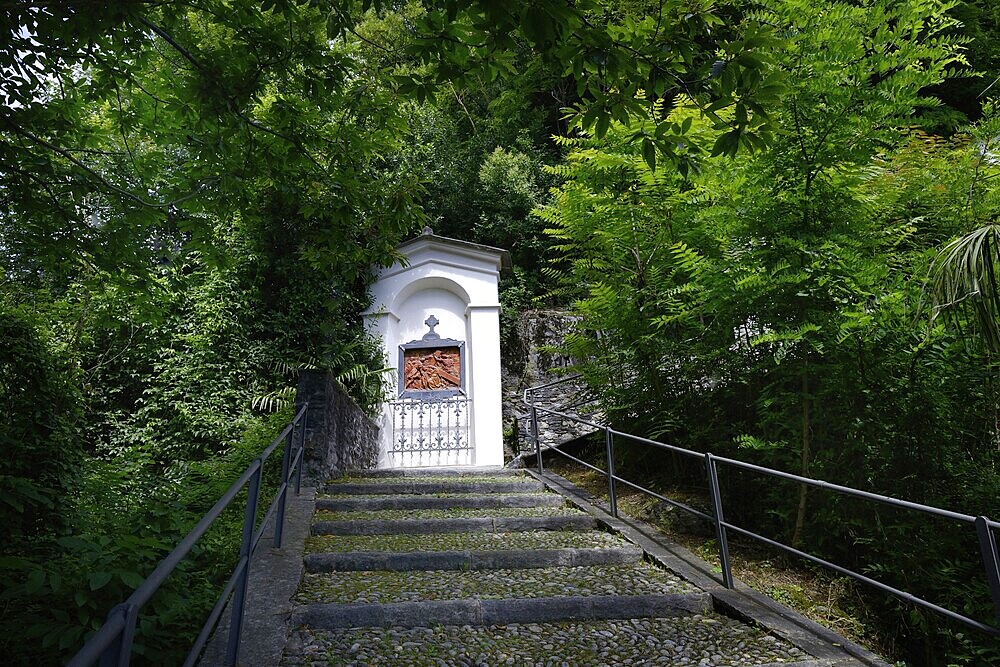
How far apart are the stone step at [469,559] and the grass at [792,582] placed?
68cm

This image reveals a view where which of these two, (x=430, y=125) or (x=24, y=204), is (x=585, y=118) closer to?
(x=24, y=204)

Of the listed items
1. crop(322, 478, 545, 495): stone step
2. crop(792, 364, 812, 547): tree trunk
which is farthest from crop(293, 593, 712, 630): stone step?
crop(322, 478, 545, 495): stone step

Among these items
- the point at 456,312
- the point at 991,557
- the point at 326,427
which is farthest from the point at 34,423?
the point at 456,312

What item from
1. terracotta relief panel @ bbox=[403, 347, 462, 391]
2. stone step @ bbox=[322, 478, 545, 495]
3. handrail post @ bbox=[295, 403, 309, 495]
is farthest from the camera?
terracotta relief panel @ bbox=[403, 347, 462, 391]

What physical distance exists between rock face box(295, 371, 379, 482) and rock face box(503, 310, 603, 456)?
356cm

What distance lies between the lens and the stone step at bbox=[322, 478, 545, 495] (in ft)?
18.7

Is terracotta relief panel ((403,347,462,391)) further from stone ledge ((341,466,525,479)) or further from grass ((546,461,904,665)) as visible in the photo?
grass ((546,461,904,665))

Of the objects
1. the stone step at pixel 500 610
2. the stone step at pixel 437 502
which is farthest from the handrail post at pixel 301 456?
the stone step at pixel 500 610

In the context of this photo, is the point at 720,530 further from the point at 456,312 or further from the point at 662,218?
the point at 456,312

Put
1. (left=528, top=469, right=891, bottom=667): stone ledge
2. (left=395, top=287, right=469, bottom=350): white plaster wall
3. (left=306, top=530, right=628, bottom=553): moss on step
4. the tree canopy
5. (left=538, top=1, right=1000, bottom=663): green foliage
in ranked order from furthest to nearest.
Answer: (left=395, top=287, right=469, bottom=350): white plaster wall → (left=306, top=530, right=628, bottom=553): moss on step → (left=538, top=1, right=1000, bottom=663): green foliage → (left=528, top=469, right=891, bottom=667): stone ledge → the tree canopy

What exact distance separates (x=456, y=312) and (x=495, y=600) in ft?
25.2

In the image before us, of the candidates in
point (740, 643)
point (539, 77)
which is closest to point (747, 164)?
point (740, 643)

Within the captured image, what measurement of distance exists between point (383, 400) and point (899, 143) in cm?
753

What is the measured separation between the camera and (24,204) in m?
3.46
